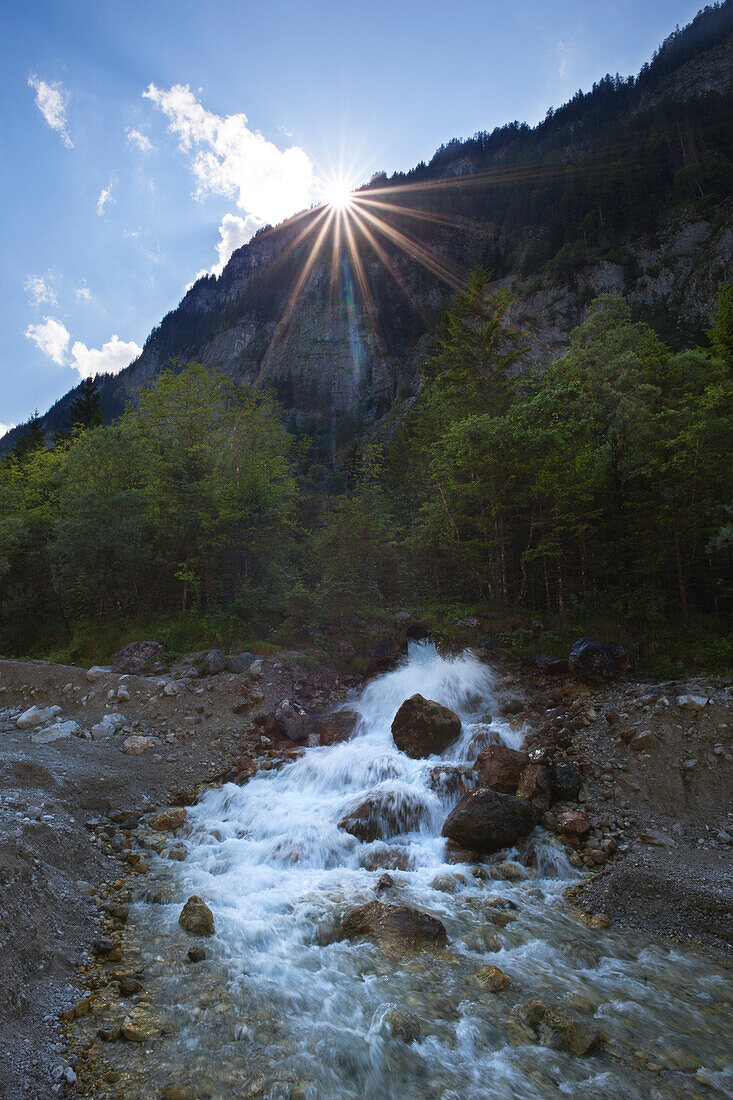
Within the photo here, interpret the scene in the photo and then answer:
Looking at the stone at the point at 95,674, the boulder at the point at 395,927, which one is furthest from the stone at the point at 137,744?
the boulder at the point at 395,927

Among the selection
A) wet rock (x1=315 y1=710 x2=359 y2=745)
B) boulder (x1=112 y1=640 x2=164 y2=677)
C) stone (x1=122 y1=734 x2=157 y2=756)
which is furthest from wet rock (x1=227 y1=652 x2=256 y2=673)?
stone (x1=122 y1=734 x2=157 y2=756)

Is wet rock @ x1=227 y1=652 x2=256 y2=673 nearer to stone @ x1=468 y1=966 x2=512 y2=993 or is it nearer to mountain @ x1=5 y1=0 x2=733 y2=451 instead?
stone @ x1=468 y1=966 x2=512 y2=993

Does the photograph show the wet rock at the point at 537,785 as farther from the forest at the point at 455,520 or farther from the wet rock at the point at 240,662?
the wet rock at the point at 240,662

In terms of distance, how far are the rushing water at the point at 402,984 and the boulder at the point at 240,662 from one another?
20.2 feet

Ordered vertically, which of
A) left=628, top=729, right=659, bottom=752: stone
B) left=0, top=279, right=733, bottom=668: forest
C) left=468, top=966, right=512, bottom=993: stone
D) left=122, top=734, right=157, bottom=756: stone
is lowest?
left=468, top=966, right=512, bottom=993: stone

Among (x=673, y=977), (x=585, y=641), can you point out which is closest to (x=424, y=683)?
(x=585, y=641)

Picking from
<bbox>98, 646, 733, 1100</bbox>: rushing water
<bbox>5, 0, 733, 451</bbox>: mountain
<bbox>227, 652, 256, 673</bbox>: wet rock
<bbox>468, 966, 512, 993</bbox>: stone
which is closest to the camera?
<bbox>98, 646, 733, 1100</bbox>: rushing water

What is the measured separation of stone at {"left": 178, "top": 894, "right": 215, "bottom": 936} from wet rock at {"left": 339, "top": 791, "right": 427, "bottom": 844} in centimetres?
315

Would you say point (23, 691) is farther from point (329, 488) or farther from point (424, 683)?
point (329, 488)

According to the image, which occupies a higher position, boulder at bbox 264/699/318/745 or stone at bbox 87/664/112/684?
stone at bbox 87/664/112/684

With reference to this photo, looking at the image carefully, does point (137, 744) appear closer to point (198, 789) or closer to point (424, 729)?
point (198, 789)

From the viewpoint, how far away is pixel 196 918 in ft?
19.4

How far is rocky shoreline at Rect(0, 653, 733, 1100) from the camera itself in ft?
16.2

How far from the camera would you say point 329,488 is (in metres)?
61.5
